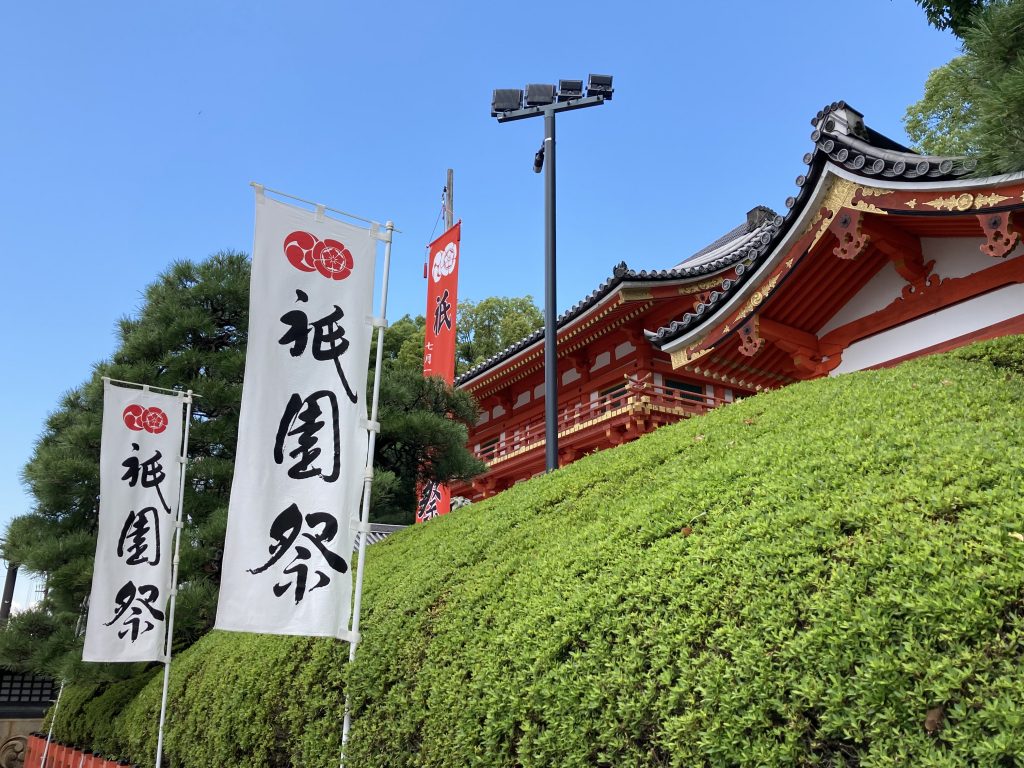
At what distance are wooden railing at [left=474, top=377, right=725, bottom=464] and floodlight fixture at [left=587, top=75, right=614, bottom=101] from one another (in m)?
8.16

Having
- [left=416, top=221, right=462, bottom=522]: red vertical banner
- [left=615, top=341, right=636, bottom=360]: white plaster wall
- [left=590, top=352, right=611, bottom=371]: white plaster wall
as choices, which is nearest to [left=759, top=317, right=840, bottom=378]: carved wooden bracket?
[left=416, top=221, right=462, bottom=522]: red vertical banner

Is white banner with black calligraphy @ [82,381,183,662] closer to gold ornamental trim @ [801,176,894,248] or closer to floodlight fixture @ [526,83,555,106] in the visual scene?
floodlight fixture @ [526,83,555,106]

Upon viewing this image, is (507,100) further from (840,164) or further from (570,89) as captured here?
(840,164)

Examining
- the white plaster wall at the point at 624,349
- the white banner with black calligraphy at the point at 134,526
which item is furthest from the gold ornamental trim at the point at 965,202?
the white plaster wall at the point at 624,349

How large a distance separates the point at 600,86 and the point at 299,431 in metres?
8.10

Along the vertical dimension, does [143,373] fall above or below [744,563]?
above

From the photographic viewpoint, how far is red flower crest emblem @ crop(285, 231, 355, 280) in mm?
5773

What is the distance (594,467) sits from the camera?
6.48 m

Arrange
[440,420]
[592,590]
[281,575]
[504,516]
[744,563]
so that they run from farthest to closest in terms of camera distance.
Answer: [440,420] → [504,516] → [281,575] → [592,590] → [744,563]

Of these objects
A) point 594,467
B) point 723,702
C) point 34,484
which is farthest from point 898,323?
point 34,484

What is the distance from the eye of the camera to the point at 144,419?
9.51 m

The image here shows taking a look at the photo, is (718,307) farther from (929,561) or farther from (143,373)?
(143,373)

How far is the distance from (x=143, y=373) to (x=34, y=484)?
2632mm

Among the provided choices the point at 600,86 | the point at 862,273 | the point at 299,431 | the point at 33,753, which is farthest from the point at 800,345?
the point at 33,753
